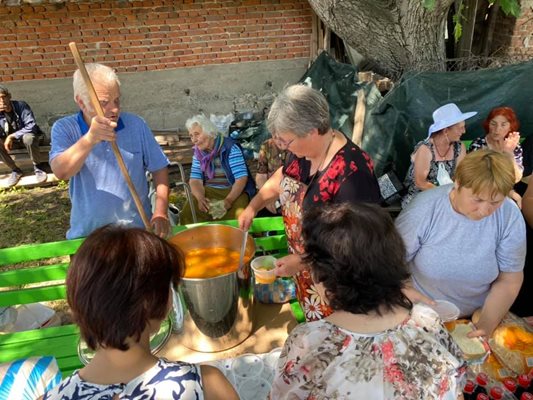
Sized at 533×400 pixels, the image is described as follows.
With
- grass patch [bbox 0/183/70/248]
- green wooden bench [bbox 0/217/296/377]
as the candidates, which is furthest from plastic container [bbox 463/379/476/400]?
grass patch [bbox 0/183/70/248]

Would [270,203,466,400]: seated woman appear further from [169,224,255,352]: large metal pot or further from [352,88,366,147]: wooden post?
[352,88,366,147]: wooden post

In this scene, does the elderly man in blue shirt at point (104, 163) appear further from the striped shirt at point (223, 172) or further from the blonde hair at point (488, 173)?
the blonde hair at point (488, 173)

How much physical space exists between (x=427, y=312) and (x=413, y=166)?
2.91 metres

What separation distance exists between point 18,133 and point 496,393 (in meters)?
6.86

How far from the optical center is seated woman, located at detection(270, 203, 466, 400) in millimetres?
1139

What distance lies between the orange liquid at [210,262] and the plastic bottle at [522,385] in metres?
1.35

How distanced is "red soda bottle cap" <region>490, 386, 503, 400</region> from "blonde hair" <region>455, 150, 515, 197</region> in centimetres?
81

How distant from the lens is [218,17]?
6.78 meters

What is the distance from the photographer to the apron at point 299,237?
6.81ft

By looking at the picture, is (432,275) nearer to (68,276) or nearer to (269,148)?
(68,276)

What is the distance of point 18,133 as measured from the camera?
6199 mm

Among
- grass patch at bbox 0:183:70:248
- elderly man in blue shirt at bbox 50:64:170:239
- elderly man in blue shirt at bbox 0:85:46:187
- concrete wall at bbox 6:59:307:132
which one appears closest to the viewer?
elderly man in blue shirt at bbox 50:64:170:239

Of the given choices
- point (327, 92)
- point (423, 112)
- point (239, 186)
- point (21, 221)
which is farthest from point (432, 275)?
point (21, 221)

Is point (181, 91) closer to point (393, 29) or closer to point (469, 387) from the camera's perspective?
point (393, 29)
